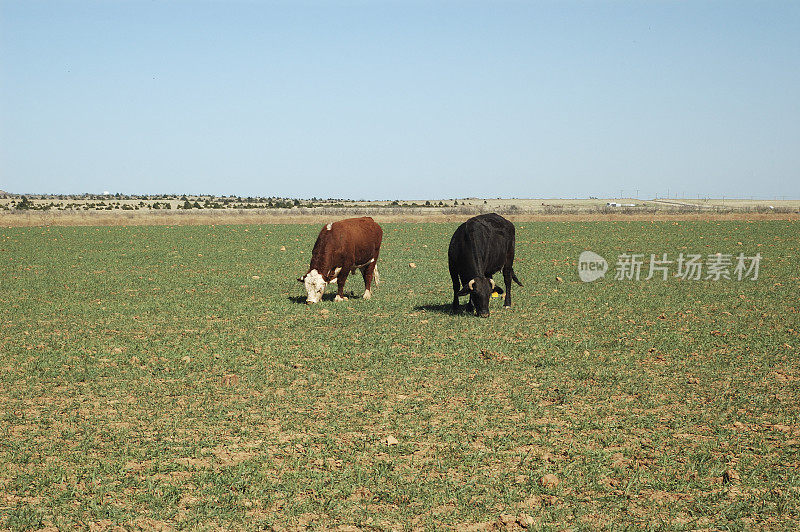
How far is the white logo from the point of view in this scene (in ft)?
85.6

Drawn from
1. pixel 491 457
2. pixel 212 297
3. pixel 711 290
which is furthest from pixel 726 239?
pixel 491 457

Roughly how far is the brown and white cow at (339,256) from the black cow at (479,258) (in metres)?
3.69

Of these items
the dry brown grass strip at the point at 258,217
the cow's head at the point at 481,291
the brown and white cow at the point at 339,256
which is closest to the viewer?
the cow's head at the point at 481,291

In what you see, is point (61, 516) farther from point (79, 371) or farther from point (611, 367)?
point (611, 367)

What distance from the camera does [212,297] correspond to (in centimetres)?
2130

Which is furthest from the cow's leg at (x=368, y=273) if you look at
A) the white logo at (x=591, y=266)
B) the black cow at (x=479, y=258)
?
the white logo at (x=591, y=266)

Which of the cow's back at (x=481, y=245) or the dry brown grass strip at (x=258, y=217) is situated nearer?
the cow's back at (x=481, y=245)

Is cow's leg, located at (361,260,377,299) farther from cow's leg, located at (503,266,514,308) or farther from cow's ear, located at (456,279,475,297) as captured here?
cow's ear, located at (456,279,475,297)

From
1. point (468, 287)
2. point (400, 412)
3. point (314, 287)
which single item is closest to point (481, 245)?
point (468, 287)

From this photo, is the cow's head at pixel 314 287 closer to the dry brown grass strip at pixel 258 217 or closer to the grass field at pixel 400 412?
the grass field at pixel 400 412

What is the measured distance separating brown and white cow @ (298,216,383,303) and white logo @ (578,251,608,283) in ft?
27.7

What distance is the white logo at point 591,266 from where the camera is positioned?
2608 centimetres

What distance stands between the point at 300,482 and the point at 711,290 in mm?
18485

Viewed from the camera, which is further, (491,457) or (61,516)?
(491,457)
